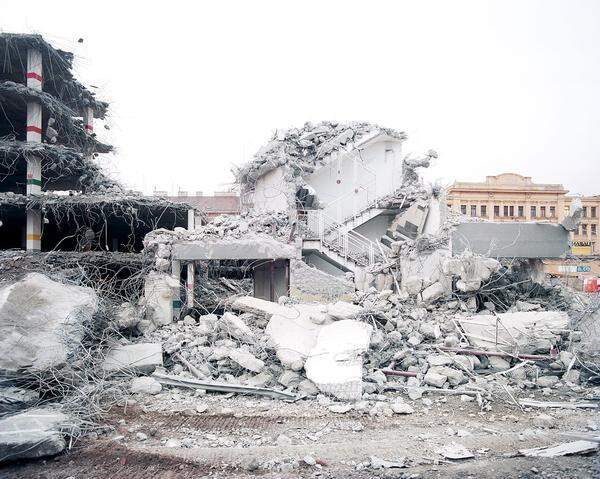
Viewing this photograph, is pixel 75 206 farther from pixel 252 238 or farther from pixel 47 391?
pixel 47 391

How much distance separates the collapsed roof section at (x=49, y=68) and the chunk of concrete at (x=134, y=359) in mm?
16120

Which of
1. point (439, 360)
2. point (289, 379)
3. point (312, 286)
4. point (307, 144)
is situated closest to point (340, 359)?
point (289, 379)

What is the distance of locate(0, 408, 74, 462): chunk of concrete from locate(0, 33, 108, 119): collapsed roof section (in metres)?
18.0

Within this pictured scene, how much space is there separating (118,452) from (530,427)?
19.3 feet

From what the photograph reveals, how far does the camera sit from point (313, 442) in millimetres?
5730

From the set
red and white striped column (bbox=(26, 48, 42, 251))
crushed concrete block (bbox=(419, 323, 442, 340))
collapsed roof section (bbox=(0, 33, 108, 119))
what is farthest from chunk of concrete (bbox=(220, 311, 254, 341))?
collapsed roof section (bbox=(0, 33, 108, 119))

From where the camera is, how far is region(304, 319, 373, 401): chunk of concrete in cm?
738

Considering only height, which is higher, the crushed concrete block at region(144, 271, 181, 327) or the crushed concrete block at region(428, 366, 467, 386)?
the crushed concrete block at region(144, 271, 181, 327)

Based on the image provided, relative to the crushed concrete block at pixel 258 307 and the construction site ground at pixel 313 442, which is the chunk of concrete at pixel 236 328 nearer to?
the crushed concrete block at pixel 258 307

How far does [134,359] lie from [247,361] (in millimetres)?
2230

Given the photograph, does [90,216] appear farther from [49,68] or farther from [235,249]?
[49,68]

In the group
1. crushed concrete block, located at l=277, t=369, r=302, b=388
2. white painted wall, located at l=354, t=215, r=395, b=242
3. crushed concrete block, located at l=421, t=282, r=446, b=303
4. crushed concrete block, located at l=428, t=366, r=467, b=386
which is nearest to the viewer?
crushed concrete block, located at l=277, t=369, r=302, b=388

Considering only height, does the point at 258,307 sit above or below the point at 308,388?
above

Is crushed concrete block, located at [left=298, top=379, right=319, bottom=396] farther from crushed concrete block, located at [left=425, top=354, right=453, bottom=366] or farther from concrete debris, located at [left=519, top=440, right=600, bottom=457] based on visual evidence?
concrete debris, located at [left=519, top=440, right=600, bottom=457]
